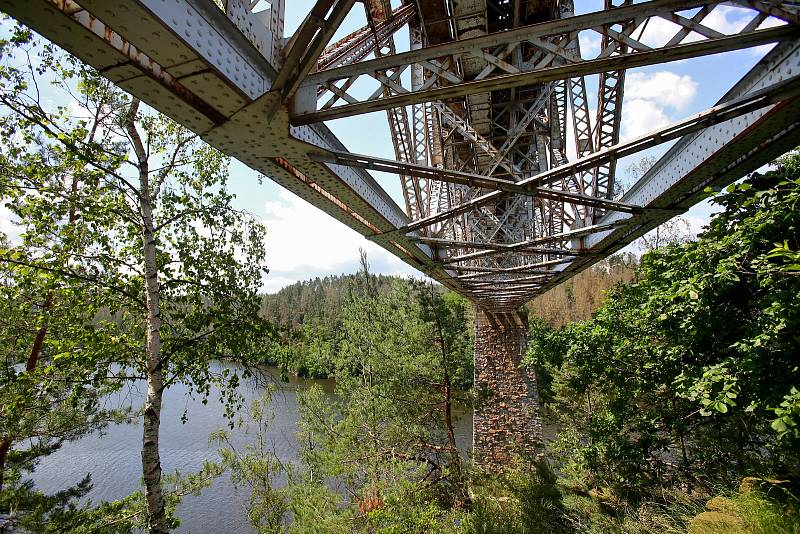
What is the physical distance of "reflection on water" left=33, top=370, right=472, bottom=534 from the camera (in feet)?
49.6

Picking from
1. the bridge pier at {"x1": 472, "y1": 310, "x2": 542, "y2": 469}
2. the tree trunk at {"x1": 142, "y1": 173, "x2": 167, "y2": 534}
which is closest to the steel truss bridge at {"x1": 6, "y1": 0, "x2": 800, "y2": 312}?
the tree trunk at {"x1": 142, "y1": 173, "x2": 167, "y2": 534}

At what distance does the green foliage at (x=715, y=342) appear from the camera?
10.2 feet

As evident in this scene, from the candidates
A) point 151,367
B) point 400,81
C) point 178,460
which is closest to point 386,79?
point 400,81

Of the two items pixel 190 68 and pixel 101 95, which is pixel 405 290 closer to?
pixel 101 95

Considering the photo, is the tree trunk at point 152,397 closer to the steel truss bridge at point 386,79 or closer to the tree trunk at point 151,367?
the tree trunk at point 151,367

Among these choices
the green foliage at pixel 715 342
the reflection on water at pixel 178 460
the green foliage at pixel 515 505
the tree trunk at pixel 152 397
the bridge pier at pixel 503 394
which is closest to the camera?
the green foliage at pixel 715 342

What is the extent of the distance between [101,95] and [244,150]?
3905mm

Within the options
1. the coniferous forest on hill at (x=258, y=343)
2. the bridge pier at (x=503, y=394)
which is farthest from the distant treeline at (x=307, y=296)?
the coniferous forest on hill at (x=258, y=343)

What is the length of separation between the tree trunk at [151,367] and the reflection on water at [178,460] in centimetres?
750

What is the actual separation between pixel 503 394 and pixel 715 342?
11334 millimetres

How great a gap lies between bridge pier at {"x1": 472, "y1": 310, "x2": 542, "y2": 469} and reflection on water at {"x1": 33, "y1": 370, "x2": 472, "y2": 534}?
3.16 m

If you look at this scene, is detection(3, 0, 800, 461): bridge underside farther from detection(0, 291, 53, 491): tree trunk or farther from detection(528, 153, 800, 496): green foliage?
detection(0, 291, 53, 491): tree trunk

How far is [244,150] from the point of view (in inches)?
90.4

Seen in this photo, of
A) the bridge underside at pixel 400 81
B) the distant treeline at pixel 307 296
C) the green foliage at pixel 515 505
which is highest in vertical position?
the distant treeline at pixel 307 296
